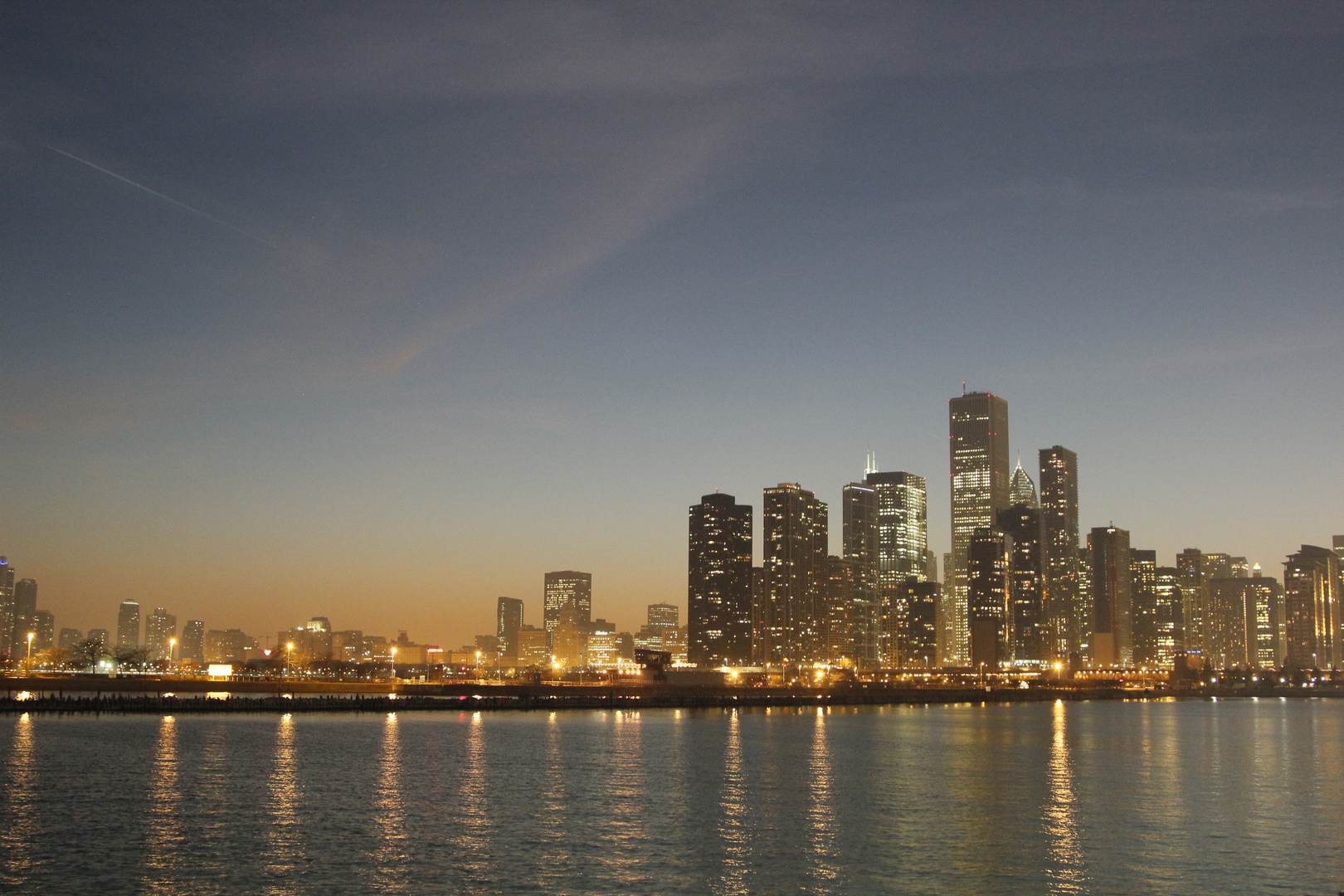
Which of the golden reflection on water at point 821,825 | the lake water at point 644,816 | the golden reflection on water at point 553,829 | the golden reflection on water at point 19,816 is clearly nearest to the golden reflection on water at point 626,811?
the lake water at point 644,816

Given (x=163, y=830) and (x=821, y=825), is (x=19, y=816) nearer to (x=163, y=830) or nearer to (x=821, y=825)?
(x=163, y=830)

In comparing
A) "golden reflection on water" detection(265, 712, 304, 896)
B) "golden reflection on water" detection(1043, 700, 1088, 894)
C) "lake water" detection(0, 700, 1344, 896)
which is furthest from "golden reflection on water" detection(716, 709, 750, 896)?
"golden reflection on water" detection(265, 712, 304, 896)

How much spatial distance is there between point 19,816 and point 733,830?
34354 millimetres

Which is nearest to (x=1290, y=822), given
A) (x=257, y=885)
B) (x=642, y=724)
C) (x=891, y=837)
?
(x=891, y=837)

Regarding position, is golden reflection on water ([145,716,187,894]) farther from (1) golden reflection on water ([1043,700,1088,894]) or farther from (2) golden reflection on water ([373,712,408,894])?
(1) golden reflection on water ([1043,700,1088,894])

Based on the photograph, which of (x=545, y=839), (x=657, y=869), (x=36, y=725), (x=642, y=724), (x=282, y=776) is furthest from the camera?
(x=642, y=724)

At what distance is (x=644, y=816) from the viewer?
61000 millimetres

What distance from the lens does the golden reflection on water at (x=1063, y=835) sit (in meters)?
45.7

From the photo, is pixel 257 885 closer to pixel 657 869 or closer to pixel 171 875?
pixel 171 875

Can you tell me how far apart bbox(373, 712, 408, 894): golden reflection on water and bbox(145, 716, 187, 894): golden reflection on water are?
7.28 meters

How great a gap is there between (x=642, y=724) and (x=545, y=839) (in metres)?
94.6

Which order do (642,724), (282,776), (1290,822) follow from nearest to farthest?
1. (1290,822)
2. (282,776)
3. (642,724)

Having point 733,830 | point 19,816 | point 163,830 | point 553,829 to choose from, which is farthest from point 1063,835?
point 19,816

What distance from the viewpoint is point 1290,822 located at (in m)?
Answer: 62.6
